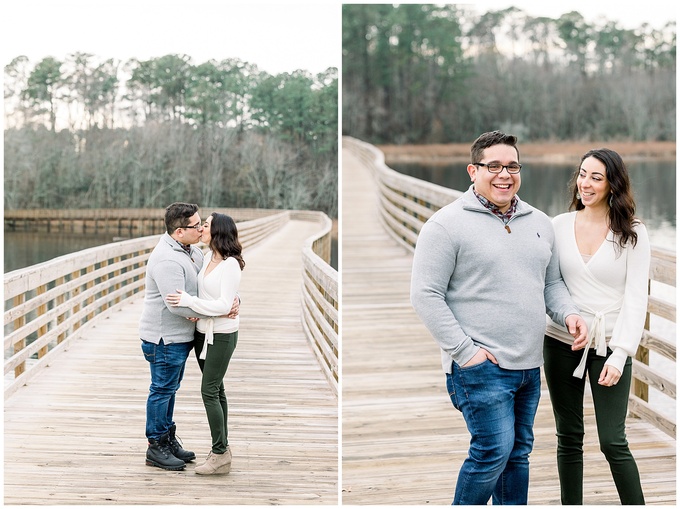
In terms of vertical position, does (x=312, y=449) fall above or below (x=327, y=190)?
below

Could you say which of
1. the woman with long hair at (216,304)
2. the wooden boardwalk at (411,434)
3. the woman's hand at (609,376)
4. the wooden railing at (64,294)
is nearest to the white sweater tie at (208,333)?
the woman with long hair at (216,304)

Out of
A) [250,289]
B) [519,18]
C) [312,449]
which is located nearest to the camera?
[312,449]

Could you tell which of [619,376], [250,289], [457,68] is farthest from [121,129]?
[457,68]

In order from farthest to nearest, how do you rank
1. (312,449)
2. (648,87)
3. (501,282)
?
(648,87), (312,449), (501,282)

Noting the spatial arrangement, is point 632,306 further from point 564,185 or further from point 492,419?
point 564,185

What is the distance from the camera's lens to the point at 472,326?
84.3 inches

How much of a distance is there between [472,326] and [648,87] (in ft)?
67.9

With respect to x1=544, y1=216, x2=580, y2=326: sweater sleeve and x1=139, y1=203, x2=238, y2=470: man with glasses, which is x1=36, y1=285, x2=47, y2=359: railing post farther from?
x1=544, y1=216, x2=580, y2=326: sweater sleeve

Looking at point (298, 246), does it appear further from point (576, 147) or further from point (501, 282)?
point (576, 147)

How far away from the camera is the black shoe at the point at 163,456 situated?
112 inches

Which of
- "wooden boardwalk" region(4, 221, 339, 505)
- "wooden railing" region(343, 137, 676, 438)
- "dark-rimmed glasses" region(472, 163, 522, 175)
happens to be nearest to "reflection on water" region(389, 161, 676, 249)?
"wooden railing" region(343, 137, 676, 438)

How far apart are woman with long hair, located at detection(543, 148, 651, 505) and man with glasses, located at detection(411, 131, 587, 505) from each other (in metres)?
0.10

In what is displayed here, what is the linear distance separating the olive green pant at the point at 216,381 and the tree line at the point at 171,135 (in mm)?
729

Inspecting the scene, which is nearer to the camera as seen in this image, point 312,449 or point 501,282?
point 501,282
